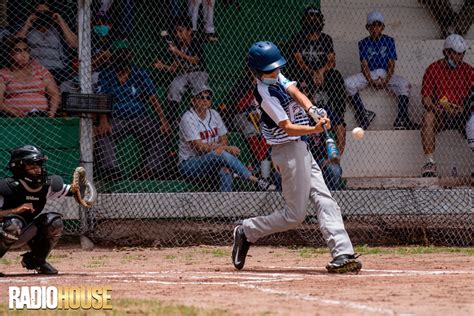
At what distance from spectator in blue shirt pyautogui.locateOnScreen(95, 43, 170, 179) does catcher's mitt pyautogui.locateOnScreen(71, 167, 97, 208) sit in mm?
2874

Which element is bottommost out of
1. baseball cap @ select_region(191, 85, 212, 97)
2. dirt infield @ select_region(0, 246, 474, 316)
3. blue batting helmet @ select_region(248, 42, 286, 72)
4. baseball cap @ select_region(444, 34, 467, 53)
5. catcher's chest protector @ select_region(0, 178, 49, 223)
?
dirt infield @ select_region(0, 246, 474, 316)

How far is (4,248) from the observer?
866cm

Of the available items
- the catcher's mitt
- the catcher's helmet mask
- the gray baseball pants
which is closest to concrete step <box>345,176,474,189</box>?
the gray baseball pants

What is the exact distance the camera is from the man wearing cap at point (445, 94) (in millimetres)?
12805

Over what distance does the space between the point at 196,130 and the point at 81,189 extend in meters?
3.20

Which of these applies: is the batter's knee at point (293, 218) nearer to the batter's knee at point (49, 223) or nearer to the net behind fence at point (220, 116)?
the batter's knee at point (49, 223)

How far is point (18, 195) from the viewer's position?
8.70 meters

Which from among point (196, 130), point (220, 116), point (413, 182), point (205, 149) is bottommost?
point (413, 182)

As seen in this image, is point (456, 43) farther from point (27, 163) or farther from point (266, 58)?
point (27, 163)

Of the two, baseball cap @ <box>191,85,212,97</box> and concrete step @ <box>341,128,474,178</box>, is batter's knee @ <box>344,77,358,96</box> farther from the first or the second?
baseball cap @ <box>191,85,212,97</box>

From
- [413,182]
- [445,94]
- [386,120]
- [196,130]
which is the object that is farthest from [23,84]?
[445,94]

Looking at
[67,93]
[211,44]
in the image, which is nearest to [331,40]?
[211,44]

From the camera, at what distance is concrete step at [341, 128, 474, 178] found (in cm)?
1297

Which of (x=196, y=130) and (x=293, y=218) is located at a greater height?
(x=196, y=130)
